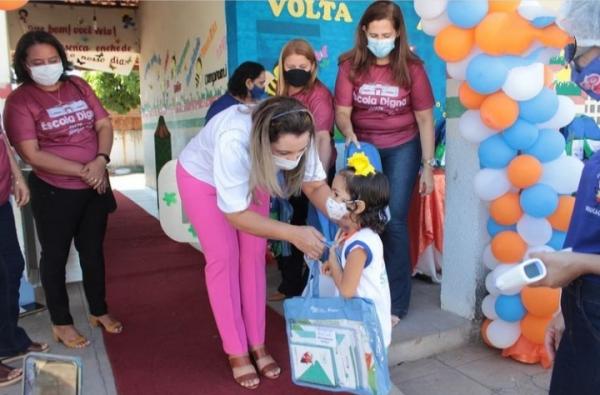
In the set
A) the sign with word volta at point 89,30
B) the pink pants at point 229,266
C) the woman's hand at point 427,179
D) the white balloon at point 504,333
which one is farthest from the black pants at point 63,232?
the sign with word volta at point 89,30

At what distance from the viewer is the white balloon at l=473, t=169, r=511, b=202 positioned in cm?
274

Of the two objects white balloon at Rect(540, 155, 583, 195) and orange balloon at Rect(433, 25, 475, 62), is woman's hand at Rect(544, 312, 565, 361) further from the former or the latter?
orange balloon at Rect(433, 25, 475, 62)

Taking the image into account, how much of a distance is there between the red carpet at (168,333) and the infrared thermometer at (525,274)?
1436 millimetres

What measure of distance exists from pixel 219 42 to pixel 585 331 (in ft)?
13.9

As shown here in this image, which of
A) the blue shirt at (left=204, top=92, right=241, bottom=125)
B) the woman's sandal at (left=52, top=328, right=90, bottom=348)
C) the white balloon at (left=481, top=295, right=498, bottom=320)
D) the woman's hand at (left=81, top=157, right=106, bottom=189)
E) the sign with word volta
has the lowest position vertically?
the woman's sandal at (left=52, top=328, right=90, bottom=348)

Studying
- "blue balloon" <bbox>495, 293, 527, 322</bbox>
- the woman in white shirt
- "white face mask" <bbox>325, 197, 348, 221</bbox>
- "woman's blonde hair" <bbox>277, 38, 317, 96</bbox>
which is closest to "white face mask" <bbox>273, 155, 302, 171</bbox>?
the woman in white shirt

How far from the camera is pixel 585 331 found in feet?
4.50

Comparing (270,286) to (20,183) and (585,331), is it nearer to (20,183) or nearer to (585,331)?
(20,183)

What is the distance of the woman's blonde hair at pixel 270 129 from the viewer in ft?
6.54

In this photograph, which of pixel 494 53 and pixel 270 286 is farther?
pixel 270 286

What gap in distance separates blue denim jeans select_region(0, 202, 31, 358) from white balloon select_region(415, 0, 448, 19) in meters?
2.22

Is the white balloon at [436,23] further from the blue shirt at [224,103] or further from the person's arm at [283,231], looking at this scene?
the person's arm at [283,231]

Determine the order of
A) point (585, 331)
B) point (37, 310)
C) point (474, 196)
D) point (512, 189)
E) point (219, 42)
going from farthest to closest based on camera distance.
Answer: point (219, 42) → point (37, 310) → point (474, 196) → point (512, 189) → point (585, 331)

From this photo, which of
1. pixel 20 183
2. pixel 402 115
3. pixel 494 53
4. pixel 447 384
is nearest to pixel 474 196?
pixel 402 115
